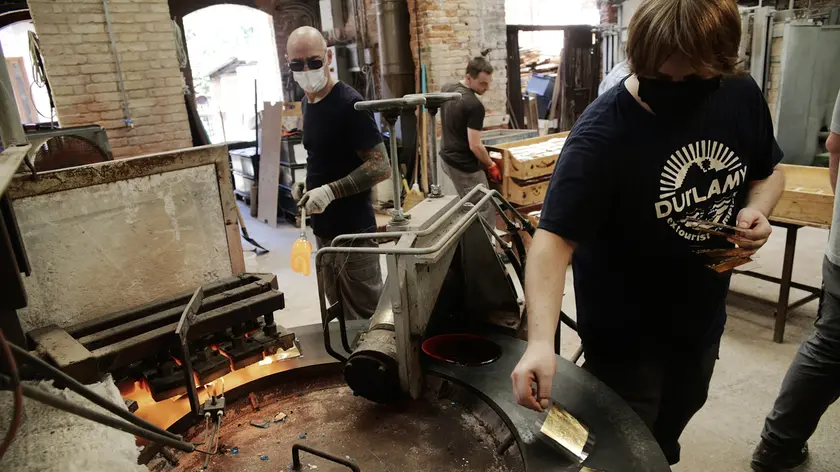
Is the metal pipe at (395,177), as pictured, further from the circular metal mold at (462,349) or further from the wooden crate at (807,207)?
the wooden crate at (807,207)

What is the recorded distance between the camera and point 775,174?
57.4 inches

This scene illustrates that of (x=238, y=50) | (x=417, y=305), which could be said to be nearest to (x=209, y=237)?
(x=417, y=305)

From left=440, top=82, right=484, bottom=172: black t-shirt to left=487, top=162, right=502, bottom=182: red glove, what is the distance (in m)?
0.12

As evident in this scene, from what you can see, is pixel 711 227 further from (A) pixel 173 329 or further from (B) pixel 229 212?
(B) pixel 229 212

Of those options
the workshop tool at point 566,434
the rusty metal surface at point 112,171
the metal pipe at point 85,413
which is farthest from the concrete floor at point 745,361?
the rusty metal surface at point 112,171

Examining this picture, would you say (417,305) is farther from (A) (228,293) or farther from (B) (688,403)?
(B) (688,403)

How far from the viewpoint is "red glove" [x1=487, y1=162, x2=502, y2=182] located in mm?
4617

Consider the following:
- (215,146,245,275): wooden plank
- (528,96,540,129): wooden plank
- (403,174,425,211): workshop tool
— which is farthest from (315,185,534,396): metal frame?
(528,96,540,129): wooden plank

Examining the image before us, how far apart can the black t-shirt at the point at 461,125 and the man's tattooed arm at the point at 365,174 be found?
5.72ft

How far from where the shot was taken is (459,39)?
20.2 ft

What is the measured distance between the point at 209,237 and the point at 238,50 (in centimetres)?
1248

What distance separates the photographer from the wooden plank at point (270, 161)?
6.22 meters

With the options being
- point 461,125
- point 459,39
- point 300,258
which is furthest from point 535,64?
point 300,258

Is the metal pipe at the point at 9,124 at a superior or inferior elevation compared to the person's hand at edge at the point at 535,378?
superior
